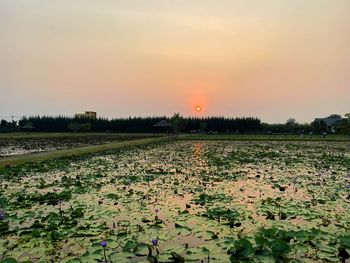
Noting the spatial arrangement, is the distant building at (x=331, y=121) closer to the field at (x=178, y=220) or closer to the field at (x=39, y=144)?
the field at (x=39, y=144)

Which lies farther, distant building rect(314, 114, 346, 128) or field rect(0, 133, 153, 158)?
distant building rect(314, 114, 346, 128)

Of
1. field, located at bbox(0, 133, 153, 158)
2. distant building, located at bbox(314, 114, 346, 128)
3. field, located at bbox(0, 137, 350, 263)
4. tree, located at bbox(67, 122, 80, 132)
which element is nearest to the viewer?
field, located at bbox(0, 137, 350, 263)

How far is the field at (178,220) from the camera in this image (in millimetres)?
4676

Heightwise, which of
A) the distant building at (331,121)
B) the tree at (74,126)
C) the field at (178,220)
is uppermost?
the distant building at (331,121)

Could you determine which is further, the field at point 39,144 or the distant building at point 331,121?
the distant building at point 331,121

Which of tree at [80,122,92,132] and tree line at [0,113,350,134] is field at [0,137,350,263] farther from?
tree at [80,122,92,132]

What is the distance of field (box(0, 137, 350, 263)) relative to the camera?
15.3ft

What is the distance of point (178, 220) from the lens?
654 cm

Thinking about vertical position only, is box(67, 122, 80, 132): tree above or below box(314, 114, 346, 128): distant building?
below

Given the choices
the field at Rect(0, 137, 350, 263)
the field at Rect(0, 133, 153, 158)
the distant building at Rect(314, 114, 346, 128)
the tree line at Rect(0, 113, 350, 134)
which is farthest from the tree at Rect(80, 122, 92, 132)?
the field at Rect(0, 137, 350, 263)

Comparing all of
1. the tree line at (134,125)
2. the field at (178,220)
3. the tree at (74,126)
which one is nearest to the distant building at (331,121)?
the tree line at (134,125)

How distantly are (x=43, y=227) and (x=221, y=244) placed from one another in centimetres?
311

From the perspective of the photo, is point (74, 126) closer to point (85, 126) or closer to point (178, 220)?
point (85, 126)

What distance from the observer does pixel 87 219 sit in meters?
6.68
